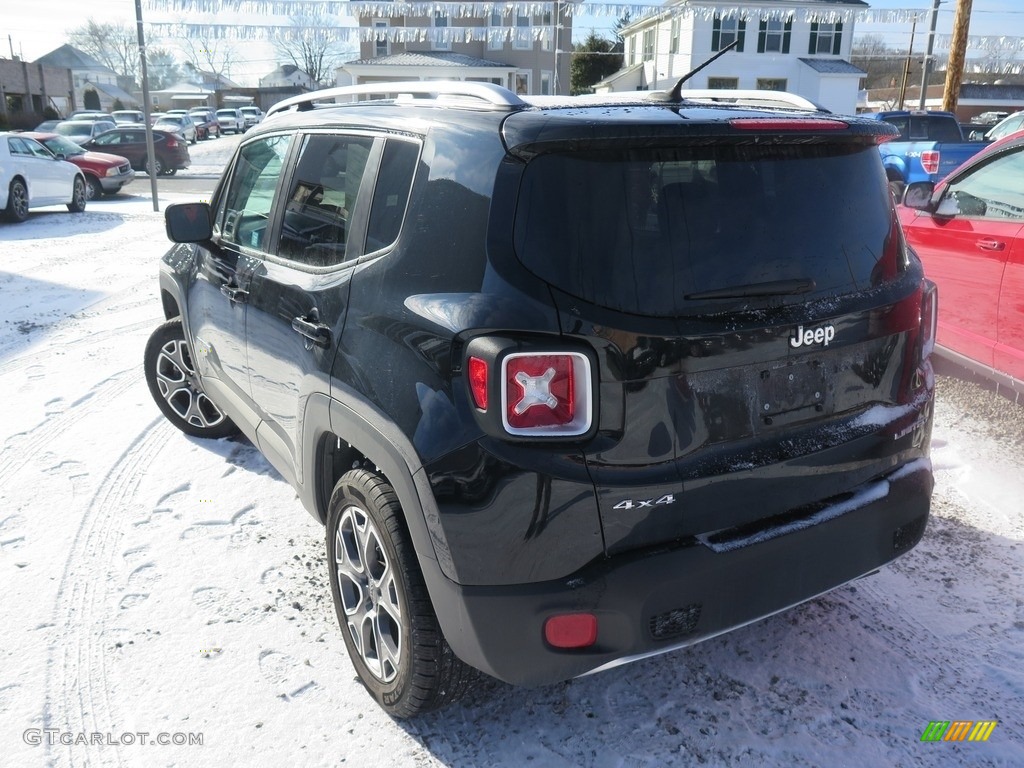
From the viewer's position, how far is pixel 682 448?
230cm

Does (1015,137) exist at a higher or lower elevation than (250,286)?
higher

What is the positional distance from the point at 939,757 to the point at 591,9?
25.3 meters

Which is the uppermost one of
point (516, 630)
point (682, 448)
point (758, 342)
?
point (758, 342)

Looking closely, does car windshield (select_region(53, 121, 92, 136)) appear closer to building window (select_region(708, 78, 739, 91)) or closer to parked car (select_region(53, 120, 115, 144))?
parked car (select_region(53, 120, 115, 144))

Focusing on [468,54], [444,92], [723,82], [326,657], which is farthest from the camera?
[468,54]

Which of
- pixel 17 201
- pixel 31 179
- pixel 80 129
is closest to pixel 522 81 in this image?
pixel 80 129

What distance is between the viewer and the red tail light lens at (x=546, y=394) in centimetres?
216

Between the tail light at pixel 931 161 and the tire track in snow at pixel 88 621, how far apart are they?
1220 centimetres

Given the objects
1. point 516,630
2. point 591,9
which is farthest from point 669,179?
point 591,9

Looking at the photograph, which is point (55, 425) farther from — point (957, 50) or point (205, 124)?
point (205, 124)

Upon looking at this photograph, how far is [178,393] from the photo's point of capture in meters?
5.18

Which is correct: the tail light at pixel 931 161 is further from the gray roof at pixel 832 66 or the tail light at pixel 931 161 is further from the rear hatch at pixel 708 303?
the gray roof at pixel 832 66

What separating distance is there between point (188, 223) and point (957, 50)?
91.3 feet

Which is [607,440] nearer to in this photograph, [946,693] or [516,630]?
[516,630]
